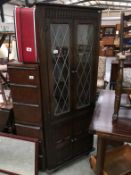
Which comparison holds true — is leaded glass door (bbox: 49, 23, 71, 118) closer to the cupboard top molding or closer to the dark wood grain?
the cupboard top molding

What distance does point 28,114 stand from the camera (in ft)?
5.65

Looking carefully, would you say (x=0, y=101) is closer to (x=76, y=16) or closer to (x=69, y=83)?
(x=69, y=83)

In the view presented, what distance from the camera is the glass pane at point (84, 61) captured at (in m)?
1.69

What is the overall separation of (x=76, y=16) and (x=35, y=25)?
37 centimetres

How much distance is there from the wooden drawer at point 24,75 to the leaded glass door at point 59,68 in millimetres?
128

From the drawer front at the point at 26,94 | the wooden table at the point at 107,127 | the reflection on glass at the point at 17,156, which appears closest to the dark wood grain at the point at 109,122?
the wooden table at the point at 107,127

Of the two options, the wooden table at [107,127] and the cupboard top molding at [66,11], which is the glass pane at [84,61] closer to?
the cupboard top molding at [66,11]

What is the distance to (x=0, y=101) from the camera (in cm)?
202

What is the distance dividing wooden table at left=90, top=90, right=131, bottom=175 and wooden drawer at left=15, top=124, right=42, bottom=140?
0.68m

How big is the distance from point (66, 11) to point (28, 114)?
0.95 m

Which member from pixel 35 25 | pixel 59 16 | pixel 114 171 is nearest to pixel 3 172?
pixel 114 171

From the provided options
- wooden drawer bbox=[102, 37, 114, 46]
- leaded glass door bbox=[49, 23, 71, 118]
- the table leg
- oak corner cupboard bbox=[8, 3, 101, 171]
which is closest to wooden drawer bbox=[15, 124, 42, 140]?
oak corner cupboard bbox=[8, 3, 101, 171]

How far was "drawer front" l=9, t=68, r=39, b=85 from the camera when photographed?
5.10 ft

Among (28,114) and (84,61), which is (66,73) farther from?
(28,114)
